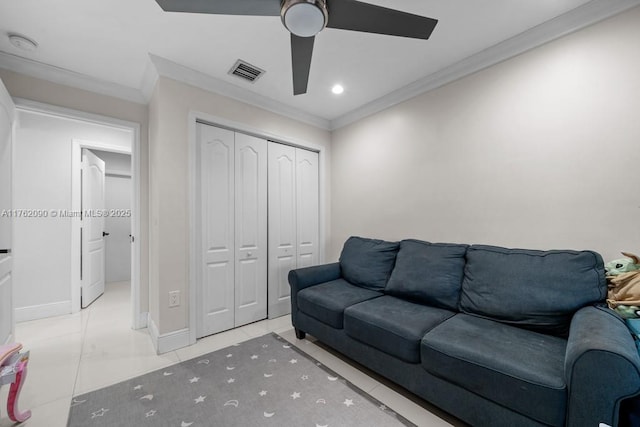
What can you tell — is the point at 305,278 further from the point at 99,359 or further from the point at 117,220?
the point at 117,220

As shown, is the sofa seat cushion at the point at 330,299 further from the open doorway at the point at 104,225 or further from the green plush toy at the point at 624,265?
the open doorway at the point at 104,225

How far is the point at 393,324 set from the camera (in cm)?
175

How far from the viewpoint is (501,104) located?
214cm

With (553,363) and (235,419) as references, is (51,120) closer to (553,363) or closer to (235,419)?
(235,419)

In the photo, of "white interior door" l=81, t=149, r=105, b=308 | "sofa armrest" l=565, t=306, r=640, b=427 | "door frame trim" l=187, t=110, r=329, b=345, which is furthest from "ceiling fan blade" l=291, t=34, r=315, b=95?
"white interior door" l=81, t=149, r=105, b=308

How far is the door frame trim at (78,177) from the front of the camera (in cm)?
234

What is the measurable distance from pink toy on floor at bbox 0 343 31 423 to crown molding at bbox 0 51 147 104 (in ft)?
7.32

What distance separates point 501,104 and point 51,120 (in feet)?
16.1

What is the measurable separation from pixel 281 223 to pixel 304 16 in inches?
87.1

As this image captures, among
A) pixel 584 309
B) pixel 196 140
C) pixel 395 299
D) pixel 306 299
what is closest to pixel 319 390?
pixel 306 299

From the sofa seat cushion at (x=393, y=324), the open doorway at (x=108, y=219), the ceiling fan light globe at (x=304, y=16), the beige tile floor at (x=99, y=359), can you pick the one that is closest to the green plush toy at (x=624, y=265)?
the sofa seat cushion at (x=393, y=324)

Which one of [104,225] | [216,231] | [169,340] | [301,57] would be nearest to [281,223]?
[216,231]

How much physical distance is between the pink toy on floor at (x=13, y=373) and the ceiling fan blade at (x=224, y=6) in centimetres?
204

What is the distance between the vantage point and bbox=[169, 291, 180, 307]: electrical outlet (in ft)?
7.70
